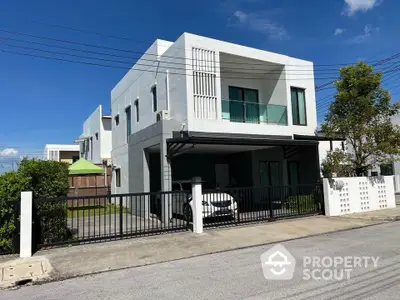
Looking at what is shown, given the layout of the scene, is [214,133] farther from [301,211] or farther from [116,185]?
[116,185]

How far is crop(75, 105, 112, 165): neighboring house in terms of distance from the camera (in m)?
25.9

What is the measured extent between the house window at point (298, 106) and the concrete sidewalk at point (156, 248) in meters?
6.72

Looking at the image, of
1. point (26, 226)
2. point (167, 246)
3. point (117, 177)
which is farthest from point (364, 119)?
point (117, 177)

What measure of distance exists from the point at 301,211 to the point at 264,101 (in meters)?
6.94

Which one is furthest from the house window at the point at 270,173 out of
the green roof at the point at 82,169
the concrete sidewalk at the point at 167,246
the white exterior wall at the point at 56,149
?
the white exterior wall at the point at 56,149

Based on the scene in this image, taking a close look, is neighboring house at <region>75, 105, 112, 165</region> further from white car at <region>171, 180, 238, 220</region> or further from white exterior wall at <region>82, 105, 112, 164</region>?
white car at <region>171, 180, 238, 220</region>

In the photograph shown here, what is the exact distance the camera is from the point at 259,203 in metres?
11.4

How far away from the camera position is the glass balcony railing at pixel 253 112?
14188mm

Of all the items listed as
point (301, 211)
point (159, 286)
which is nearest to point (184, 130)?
point (301, 211)

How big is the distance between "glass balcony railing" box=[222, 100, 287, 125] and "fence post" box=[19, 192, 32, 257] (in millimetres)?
8669
